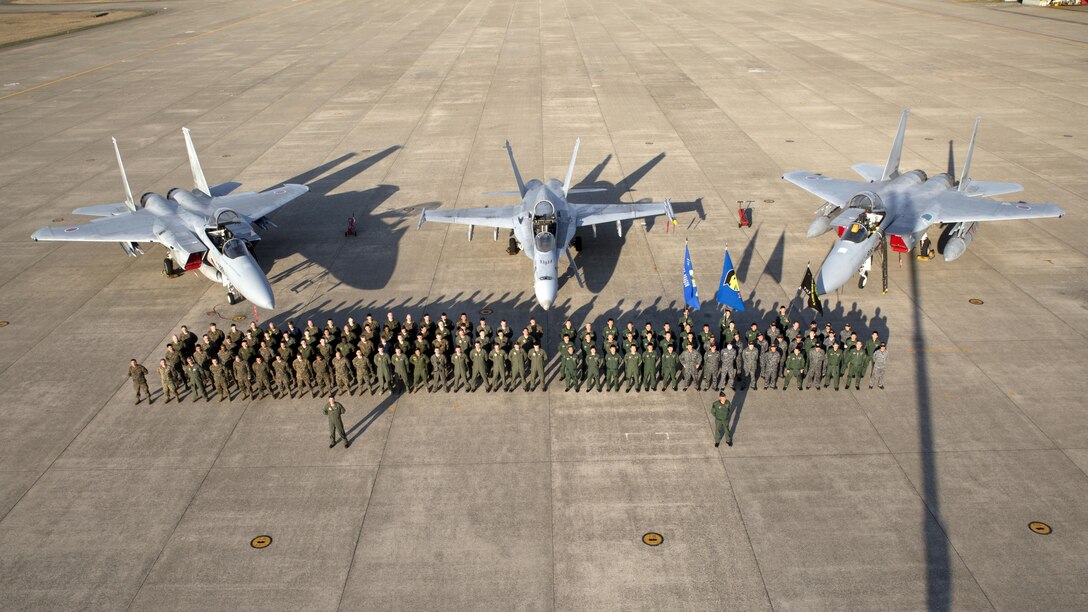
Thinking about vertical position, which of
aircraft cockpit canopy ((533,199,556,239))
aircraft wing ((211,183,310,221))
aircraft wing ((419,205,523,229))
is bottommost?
aircraft wing ((419,205,523,229))

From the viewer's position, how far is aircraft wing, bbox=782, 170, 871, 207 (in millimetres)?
20250

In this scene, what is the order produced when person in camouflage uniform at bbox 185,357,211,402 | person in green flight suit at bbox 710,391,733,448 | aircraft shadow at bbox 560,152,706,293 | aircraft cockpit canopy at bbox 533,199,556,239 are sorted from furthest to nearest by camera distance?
aircraft shadow at bbox 560,152,706,293 → aircraft cockpit canopy at bbox 533,199,556,239 → person in camouflage uniform at bbox 185,357,211,402 → person in green flight suit at bbox 710,391,733,448

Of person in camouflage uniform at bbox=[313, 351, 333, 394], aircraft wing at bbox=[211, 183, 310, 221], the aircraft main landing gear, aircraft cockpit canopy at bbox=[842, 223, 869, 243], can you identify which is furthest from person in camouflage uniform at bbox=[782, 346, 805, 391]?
the aircraft main landing gear

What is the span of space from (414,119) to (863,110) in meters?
23.1

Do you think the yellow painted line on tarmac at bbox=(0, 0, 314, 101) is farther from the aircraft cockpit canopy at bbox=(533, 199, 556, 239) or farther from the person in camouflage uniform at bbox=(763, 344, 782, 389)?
the person in camouflage uniform at bbox=(763, 344, 782, 389)

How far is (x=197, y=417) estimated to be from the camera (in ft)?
46.0

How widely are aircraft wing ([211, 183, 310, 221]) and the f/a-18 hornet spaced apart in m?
15.8

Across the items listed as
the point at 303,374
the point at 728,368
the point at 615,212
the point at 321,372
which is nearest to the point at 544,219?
the point at 615,212

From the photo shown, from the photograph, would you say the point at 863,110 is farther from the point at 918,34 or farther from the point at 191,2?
the point at 191,2

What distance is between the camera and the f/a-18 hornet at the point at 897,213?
16.8 metres

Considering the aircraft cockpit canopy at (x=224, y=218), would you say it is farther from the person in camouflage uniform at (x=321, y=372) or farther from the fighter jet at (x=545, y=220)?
the person in camouflage uniform at (x=321, y=372)

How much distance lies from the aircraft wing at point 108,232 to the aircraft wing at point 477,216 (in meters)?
7.61

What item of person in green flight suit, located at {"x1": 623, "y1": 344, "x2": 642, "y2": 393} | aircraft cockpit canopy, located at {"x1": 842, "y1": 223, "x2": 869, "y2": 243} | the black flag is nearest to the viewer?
person in green flight suit, located at {"x1": 623, "y1": 344, "x2": 642, "y2": 393}

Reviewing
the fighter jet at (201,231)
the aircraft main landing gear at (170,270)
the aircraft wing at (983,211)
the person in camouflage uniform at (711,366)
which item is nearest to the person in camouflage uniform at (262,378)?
the fighter jet at (201,231)
